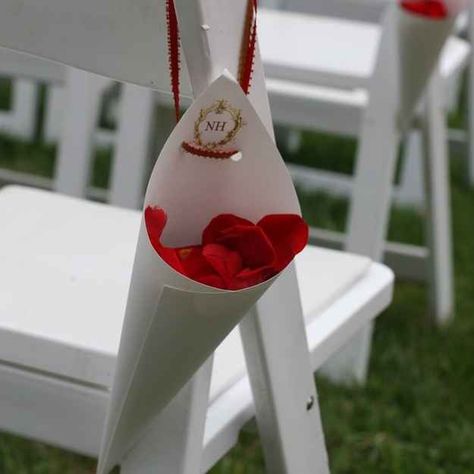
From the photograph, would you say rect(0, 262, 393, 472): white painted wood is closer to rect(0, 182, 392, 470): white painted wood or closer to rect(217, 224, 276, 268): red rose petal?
rect(0, 182, 392, 470): white painted wood

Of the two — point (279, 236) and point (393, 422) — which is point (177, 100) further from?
point (393, 422)

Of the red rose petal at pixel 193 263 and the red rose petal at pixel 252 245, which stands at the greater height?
the red rose petal at pixel 252 245

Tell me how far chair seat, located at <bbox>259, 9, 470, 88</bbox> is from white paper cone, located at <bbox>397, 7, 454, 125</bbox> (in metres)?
0.09

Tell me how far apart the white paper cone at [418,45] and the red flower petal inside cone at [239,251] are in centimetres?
120

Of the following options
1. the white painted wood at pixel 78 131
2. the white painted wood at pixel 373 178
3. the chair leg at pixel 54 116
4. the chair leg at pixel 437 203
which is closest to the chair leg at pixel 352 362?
the white painted wood at pixel 373 178

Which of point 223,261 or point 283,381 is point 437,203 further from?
point 223,261

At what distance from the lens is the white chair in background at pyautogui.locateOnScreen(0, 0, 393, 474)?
78 centimetres

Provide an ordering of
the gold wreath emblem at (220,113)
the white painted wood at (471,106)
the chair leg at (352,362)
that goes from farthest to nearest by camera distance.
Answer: the white painted wood at (471,106) → the chair leg at (352,362) → the gold wreath emblem at (220,113)

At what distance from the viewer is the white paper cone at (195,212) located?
2.30 ft

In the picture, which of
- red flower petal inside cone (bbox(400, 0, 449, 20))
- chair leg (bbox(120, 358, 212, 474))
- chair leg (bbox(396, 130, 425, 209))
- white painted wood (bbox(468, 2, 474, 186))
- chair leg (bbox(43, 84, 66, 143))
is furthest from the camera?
chair leg (bbox(43, 84, 66, 143))

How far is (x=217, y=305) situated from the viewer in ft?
2.34

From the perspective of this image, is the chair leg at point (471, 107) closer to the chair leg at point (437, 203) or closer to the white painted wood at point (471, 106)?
the white painted wood at point (471, 106)

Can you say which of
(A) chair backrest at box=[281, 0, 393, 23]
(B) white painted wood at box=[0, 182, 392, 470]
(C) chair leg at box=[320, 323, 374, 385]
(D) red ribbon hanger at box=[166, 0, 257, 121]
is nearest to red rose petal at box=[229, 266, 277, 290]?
(D) red ribbon hanger at box=[166, 0, 257, 121]

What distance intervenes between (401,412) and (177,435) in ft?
4.23
